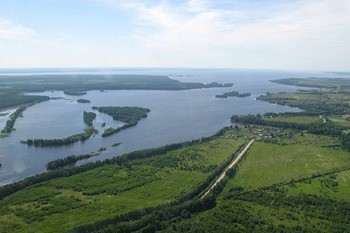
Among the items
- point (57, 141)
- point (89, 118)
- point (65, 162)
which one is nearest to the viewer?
point (65, 162)

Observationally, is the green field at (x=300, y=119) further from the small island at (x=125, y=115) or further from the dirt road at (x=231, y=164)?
the small island at (x=125, y=115)

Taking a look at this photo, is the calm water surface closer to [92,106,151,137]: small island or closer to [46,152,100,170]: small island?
[46,152,100,170]: small island

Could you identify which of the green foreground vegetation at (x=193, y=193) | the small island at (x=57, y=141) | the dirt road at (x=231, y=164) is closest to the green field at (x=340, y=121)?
the green foreground vegetation at (x=193, y=193)

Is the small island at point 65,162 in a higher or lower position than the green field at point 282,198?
higher

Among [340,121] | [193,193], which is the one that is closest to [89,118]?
[193,193]

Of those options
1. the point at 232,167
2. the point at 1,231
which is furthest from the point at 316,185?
the point at 1,231

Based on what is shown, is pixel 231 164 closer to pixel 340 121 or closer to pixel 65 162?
pixel 65 162

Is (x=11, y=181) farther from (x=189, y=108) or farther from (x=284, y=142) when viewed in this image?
(x=189, y=108)
